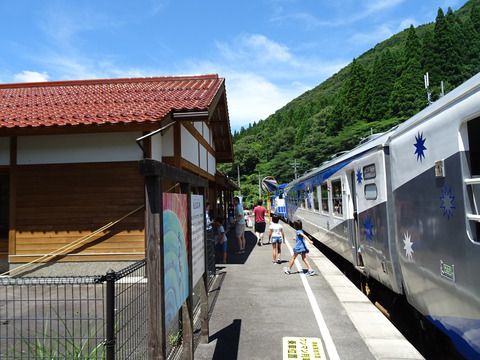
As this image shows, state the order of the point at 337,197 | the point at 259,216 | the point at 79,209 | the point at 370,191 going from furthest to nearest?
the point at 259,216, the point at 337,197, the point at 79,209, the point at 370,191

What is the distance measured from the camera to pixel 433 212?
3.94 metres

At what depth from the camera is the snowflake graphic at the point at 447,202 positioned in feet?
11.6

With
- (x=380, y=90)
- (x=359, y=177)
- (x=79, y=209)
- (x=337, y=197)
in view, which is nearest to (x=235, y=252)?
(x=337, y=197)

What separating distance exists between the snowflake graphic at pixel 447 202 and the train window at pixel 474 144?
35cm

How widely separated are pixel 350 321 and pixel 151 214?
13.4 ft

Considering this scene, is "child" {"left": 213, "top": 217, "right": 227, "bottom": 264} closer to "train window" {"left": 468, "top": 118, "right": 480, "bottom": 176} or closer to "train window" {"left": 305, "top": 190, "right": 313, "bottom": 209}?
"train window" {"left": 305, "top": 190, "right": 313, "bottom": 209}

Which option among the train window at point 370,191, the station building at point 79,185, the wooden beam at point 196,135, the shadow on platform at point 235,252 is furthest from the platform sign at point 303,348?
the wooden beam at point 196,135

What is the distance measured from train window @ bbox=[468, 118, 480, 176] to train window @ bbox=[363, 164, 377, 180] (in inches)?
105

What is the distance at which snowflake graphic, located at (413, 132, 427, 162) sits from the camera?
13.7ft

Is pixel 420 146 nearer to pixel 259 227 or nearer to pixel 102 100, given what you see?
pixel 102 100

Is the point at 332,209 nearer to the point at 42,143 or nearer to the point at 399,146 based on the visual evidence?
the point at 399,146

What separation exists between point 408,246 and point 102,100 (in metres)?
8.90

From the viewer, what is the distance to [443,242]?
3717 millimetres

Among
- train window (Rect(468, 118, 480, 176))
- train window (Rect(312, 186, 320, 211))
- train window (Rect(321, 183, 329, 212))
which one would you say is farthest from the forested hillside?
train window (Rect(468, 118, 480, 176))
